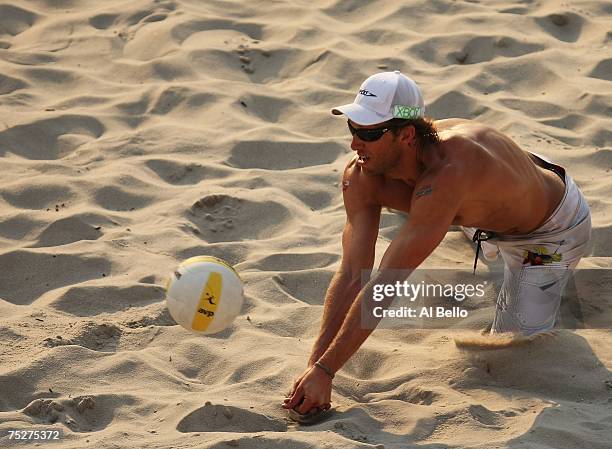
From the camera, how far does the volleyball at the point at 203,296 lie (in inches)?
150

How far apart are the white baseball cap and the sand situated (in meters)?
0.98

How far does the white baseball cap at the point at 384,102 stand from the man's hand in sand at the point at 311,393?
0.94 m

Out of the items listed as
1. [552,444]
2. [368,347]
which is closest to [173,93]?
[368,347]

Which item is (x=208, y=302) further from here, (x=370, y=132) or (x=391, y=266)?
(x=370, y=132)

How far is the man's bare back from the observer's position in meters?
3.98

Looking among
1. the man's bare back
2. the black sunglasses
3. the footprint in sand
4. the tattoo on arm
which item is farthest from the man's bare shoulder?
the footprint in sand

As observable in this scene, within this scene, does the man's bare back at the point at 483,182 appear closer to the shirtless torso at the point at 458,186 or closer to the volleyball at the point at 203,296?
the shirtless torso at the point at 458,186

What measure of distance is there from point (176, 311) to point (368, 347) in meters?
0.92

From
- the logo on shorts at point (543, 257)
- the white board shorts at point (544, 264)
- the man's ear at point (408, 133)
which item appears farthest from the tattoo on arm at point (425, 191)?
the logo on shorts at point (543, 257)

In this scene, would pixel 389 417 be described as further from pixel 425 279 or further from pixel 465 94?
pixel 465 94

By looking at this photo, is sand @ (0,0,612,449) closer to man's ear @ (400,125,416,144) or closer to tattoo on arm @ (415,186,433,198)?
tattoo on arm @ (415,186,433,198)

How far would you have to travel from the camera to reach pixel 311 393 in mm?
3719

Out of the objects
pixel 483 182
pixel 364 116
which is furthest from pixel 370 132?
pixel 483 182

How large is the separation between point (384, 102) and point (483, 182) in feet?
1.59
